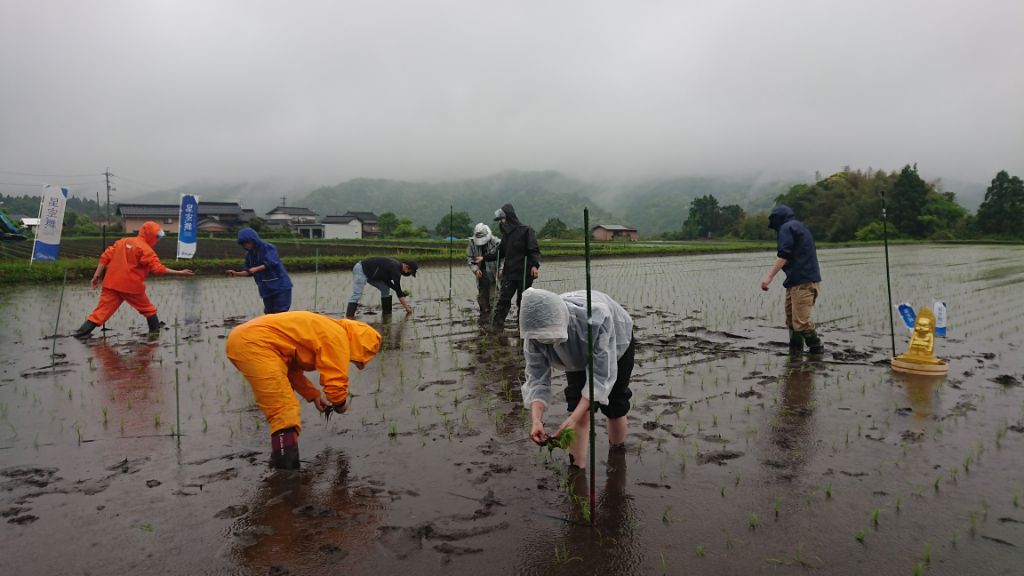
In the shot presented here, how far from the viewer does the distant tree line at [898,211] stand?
4959cm

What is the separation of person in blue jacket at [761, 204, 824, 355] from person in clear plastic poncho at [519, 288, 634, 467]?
359 cm

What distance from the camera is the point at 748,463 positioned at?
3.87 metres

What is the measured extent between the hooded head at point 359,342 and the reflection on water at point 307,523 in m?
0.70

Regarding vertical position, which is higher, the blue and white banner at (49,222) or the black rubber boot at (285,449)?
the blue and white banner at (49,222)

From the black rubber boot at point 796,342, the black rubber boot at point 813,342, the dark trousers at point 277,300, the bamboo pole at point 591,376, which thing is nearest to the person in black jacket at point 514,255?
the dark trousers at point 277,300

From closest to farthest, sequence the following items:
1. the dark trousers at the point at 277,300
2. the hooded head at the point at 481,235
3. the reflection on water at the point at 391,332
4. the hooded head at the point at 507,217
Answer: the dark trousers at the point at 277,300 → the reflection on water at the point at 391,332 → the hooded head at the point at 507,217 → the hooded head at the point at 481,235

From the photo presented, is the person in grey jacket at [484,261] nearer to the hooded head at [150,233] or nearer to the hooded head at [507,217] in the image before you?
the hooded head at [507,217]

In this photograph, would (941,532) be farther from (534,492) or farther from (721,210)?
(721,210)

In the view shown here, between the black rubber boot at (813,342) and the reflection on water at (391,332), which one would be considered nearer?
the black rubber boot at (813,342)

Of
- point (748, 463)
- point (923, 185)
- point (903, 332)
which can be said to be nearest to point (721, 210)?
point (923, 185)

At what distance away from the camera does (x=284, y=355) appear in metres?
3.74

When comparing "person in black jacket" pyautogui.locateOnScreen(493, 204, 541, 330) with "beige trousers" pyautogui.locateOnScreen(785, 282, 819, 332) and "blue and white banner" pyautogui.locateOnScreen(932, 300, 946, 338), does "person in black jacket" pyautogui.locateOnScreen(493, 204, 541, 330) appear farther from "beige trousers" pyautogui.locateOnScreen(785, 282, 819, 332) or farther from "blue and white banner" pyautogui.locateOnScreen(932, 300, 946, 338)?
"blue and white banner" pyautogui.locateOnScreen(932, 300, 946, 338)

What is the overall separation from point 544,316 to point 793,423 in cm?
265

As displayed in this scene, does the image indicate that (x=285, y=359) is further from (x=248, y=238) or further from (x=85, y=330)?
(x=85, y=330)
